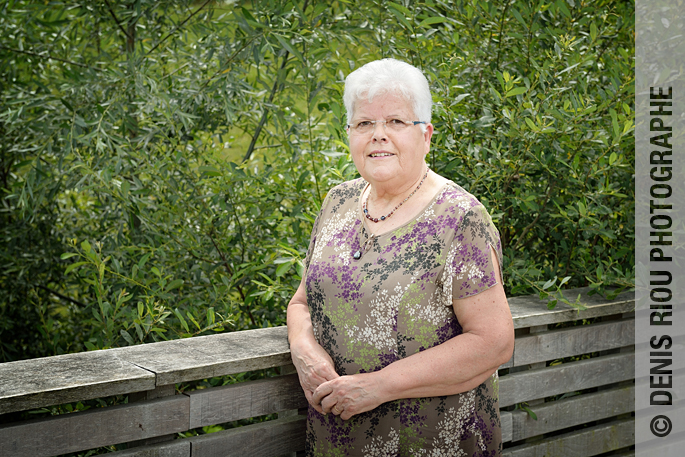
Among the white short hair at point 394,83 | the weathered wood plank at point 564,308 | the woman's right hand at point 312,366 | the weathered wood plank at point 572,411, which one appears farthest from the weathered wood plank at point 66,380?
the weathered wood plank at point 572,411

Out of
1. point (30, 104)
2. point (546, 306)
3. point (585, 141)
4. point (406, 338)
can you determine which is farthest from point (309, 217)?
point (30, 104)

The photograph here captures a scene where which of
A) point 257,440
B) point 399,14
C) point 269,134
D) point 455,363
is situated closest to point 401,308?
point 455,363

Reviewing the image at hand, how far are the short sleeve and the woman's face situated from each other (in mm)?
265

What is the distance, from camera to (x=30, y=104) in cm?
328

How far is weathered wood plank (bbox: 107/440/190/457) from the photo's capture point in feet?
6.11

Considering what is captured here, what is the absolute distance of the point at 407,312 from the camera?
1869 millimetres

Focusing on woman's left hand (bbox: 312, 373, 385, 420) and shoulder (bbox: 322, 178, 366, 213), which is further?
shoulder (bbox: 322, 178, 366, 213)

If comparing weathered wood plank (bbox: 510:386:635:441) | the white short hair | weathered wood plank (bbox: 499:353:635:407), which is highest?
the white short hair

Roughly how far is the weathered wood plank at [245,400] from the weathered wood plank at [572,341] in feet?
3.24

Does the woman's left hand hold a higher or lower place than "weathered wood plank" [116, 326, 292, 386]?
lower

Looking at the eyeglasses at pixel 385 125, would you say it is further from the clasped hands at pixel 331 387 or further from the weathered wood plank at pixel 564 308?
the weathered wood plank at pixel 564 308

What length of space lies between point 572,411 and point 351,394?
1400 millimetres

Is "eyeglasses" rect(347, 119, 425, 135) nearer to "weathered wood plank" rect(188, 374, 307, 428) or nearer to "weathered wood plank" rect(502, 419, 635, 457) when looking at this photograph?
"weathered wood plank" rect(188, 374, 307, 428)

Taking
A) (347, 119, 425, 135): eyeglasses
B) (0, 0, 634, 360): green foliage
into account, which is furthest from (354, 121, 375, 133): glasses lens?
(0, 0, 634, 360): green foliage
